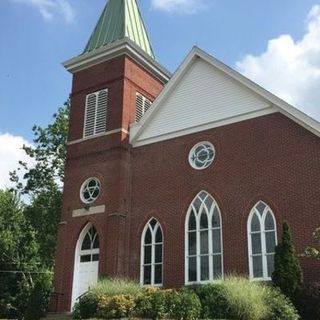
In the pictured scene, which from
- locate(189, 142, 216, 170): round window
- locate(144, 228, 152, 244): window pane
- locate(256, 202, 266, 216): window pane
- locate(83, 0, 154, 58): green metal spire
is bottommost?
locate(144, 228, 152, 244): window pane

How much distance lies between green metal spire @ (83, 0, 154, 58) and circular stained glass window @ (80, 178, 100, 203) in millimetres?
7387

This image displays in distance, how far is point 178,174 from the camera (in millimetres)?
22828

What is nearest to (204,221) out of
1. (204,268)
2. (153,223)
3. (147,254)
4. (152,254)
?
(204,268)

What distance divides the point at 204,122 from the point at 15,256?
2134 centimetres

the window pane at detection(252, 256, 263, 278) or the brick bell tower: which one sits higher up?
the brick bell tower

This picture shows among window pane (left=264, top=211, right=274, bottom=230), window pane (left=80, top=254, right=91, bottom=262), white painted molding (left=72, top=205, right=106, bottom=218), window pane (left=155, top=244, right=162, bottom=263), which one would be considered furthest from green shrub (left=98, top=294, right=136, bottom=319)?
white painted molding (left=72, top=205, right=106, bottom=218)

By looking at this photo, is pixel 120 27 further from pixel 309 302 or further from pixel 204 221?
pixel 309 302

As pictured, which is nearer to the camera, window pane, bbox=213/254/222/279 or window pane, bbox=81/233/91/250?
window pane, bbox=213/254/222/279

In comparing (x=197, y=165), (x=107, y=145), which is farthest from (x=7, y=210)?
(x=197, y=165)

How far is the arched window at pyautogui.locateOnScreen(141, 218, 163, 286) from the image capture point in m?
22.0

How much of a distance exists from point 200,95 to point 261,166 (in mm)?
4703

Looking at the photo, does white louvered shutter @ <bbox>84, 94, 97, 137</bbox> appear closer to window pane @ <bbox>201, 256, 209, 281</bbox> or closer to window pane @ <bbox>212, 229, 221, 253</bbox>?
window pane @ <bbox>212, 229, 221, 253</bbox>

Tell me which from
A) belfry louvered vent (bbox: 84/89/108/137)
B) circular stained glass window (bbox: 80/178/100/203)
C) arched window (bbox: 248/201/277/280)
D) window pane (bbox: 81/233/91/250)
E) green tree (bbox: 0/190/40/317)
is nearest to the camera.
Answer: arched window (bbox: 248/201/277/280)

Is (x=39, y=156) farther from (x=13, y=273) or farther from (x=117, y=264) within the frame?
(x=117, y=264)
